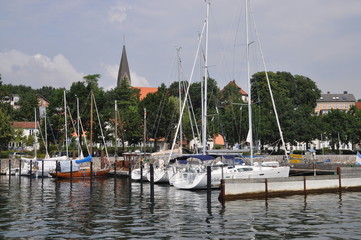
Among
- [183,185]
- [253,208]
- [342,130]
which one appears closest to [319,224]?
[253,208]

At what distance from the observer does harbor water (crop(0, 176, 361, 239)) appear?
2009cm

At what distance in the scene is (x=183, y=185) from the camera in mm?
40656

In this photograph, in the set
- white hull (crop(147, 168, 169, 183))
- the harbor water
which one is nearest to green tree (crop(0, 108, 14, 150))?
white hull (crop(147, 168, 169, 183))

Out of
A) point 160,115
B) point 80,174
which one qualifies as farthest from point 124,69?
point 80,174

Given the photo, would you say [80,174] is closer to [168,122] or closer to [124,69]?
[168,122]

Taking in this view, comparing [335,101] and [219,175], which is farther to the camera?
[335,101]

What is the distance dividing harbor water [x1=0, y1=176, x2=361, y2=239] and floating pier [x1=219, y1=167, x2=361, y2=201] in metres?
0.82

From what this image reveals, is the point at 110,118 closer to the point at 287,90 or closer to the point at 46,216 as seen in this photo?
the point at 287,90

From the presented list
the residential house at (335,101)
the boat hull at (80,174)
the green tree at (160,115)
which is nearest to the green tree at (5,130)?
the boat hull at (80,174)

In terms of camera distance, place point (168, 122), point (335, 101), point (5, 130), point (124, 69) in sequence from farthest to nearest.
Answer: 1. point (335, 101)
2. point (124, 69)
3. point (168, 122)
4. point (5, 130)

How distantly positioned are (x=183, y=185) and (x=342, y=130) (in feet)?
252

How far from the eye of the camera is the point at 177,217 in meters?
24.9

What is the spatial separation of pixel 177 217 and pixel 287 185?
40.7ft

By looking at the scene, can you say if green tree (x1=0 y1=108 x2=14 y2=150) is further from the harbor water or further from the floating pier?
the floating pier
